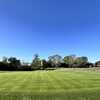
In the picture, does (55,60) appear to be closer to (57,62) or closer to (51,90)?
(57,62)

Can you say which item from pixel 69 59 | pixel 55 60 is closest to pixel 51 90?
Result: pixel 69 59

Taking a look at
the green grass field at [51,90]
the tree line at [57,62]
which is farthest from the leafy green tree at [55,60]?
the green grass field at [51,90]

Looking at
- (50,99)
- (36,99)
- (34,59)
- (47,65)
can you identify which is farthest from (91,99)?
(34,59)

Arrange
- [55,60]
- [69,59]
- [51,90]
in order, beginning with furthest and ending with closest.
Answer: [55,60] < [69,59] < [51,90]

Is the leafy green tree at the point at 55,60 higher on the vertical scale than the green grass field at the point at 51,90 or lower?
higher

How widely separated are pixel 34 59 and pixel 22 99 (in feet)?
549

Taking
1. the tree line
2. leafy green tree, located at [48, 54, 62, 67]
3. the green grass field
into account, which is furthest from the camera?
leafy green tree, located at [48, 54, 62, 67]

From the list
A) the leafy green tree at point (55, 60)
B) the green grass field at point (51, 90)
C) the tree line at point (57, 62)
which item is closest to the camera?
the green grass field at point (51, 90)

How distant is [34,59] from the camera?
589 feet

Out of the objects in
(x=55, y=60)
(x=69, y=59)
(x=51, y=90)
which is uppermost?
(x=69, y=59)

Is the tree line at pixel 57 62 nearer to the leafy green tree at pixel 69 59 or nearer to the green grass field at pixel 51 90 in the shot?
the leafy green tree at pixel 69 59

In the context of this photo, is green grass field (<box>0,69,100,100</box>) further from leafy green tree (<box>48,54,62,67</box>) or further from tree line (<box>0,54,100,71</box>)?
leafy green tree (<box>48,54,62,67</box>)

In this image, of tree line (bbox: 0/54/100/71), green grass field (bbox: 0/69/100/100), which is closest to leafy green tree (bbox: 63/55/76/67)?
tree line (bbox: 0/54/100/71)

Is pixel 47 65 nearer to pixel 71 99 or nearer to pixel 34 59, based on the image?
pixel 34 59
